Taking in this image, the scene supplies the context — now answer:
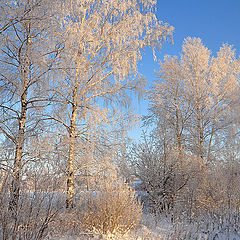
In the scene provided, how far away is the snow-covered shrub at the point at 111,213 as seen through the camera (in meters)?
5.39

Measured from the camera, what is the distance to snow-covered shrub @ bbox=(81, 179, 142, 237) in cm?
539

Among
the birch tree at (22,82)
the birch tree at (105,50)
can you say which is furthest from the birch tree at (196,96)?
the birch tree at (22,82)

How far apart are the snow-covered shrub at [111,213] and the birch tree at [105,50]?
215 centimetres

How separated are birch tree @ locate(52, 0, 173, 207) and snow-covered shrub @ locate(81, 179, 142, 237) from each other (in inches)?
84.7

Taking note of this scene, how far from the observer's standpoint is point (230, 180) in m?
9.92

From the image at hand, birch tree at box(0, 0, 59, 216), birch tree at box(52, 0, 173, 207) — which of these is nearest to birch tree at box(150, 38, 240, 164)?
birch tree at box(52, 0, 173, 207)

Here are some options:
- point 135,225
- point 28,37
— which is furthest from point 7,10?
point 135,225

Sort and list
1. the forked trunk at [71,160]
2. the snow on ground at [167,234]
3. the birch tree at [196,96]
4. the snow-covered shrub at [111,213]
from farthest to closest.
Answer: the birch tree at [196,96] < the forked trunk at [71,160] < the snow-covered shrub at [111,213] < the snow on ground at [167,234]

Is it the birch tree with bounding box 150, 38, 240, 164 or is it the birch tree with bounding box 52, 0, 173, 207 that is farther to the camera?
the birch tree with bounding box 150, 38, 240, 164

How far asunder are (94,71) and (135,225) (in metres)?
4.88

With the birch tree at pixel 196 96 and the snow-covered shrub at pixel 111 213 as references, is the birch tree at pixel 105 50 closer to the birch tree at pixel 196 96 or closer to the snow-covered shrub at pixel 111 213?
the snow-covered shrub at pixel 111 213

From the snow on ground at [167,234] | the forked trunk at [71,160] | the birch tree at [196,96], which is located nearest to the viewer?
the snow on ground at [167,234]

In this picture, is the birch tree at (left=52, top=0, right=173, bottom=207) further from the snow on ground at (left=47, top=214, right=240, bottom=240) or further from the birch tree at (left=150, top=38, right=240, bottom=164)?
the birch tree at (left=150, top=38, right=240, bottom=164)

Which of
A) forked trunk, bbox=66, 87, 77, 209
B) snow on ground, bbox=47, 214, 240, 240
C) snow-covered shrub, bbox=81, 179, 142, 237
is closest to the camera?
snow on ground, bbox=47, 214, 240, 240
